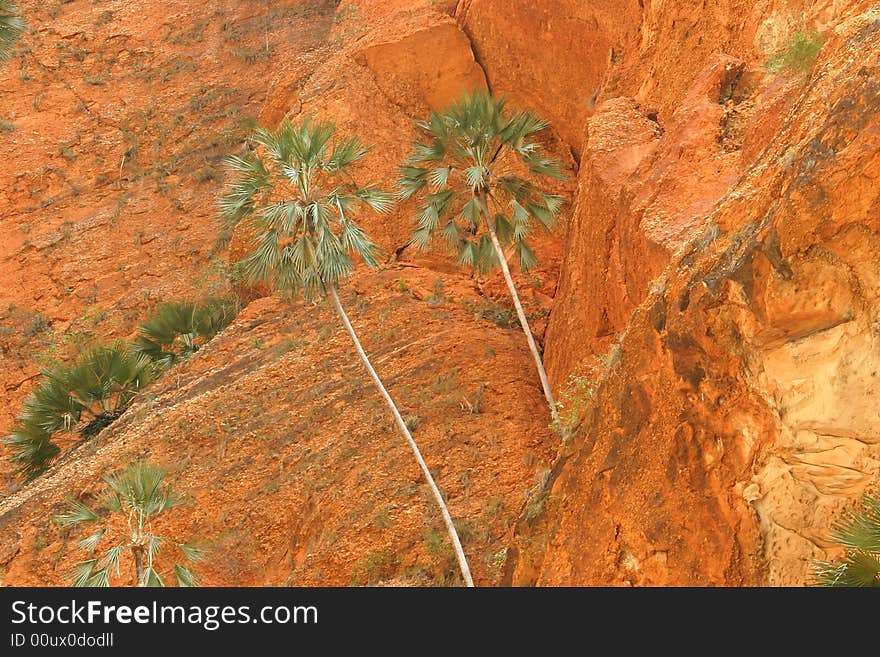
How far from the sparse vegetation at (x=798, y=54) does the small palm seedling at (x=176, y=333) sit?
14.1m

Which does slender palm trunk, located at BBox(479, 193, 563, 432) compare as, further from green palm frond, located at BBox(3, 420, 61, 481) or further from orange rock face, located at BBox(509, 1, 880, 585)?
green palm frond, located at BBox(3, 420, 61, 481)

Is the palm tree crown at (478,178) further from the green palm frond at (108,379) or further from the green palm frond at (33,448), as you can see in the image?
the green palm frond at (33,448)

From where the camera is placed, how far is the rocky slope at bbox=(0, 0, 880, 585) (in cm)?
984

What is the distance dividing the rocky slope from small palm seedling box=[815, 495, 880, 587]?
90 cm

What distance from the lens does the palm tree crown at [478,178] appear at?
21.1 meters

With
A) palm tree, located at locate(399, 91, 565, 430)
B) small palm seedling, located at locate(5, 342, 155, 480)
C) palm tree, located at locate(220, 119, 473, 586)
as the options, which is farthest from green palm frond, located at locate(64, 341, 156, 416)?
palm tree, located at locate(399, 91, 565, 430)

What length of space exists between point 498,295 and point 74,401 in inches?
361

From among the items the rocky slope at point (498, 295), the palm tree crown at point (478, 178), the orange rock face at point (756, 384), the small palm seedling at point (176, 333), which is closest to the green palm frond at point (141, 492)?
the rocky slope at point (498, 295)

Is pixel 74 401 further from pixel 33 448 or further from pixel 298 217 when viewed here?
pixel 298 217

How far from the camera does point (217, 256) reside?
1335 inches

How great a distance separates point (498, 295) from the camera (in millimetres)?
24328

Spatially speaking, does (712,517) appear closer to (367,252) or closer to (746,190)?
(746,190)

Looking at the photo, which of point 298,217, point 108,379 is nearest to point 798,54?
point 298,217

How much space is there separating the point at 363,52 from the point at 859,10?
17645 millimetres
